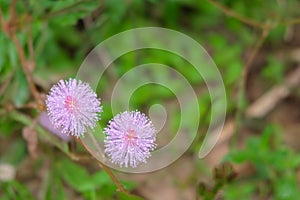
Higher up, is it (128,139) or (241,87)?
(241,87)

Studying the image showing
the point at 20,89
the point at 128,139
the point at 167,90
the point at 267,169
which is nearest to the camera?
the point at 128,139

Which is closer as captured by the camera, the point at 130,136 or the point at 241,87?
the point at 130,136

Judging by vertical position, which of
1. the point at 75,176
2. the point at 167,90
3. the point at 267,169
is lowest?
the point at 75,176

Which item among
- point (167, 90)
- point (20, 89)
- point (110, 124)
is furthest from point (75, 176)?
point (110, 124)

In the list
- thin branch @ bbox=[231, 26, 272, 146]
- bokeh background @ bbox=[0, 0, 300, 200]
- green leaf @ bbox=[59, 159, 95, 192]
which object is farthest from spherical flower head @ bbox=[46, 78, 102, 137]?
thin branch @ bbox=[231, 26, 272, 146]

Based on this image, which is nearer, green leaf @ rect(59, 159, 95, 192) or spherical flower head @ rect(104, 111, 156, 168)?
spherical flower head @ rect(104, 111, 156, 168)

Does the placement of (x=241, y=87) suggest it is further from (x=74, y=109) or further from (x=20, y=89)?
(x=74, y=109)

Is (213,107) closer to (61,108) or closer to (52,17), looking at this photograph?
(52,17)

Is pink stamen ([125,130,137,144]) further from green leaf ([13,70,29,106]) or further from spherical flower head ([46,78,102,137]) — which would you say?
green leaf ([13,70,29,106])
